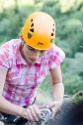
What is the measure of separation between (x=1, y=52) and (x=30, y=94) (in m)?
0.31

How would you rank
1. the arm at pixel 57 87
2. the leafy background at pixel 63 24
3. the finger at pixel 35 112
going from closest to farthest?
the finger at pixel 35 112
the arm at pixel 57 87
the leafy background at pixel 63 24

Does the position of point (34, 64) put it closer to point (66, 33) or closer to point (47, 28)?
point (47, 28)

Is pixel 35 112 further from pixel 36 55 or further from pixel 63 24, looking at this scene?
pixel 63 24

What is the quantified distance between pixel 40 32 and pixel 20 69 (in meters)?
0.23

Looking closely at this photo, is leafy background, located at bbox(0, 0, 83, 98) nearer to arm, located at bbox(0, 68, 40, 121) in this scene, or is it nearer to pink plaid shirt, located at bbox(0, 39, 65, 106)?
pink plaid shirt, located at bbox(0, 39, 65, 106)

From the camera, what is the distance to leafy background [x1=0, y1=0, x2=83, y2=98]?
131 inches

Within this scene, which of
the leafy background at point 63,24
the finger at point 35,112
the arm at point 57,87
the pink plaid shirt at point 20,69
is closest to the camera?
the finger at point 35,112

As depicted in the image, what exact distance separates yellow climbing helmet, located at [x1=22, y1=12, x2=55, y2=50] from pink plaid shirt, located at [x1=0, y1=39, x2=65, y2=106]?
11cm

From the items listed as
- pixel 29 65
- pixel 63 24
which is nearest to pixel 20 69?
pixel 29 65

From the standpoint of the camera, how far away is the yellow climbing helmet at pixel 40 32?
67.5 inches

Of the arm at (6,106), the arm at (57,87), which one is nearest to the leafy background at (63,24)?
the arm at (57,87)

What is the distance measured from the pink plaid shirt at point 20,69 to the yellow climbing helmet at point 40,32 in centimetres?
11

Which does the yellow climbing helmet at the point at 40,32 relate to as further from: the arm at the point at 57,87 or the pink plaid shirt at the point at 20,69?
the arm at the point at 57,87

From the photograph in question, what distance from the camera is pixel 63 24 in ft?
11.6
